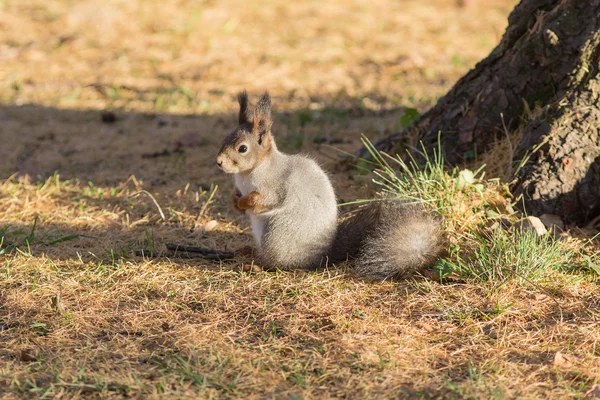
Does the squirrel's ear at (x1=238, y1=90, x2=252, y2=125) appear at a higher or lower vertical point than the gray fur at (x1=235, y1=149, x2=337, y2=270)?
higher

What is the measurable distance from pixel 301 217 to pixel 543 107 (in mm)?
1497

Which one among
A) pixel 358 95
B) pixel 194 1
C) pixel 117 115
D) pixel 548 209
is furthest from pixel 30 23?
pixel 548 209

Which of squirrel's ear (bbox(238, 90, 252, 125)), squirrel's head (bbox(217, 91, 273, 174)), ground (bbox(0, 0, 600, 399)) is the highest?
squirrel's ear (bbox(238, 90, 252, 125))

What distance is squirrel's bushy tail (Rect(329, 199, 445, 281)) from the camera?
314 centimetres

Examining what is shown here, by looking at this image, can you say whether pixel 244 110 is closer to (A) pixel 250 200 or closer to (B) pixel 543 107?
(A) pixel 250 200

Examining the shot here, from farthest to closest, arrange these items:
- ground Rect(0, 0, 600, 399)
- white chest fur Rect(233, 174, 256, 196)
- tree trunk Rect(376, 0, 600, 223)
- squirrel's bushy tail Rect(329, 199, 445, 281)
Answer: tree trunk Rect(376, 0, 600, 223), white chest fur Rect(233, 174, 256, 196), squirrel's bushy tail Rect(329, 199, 445, 281), ground Rect(0, 0, 600, 399)

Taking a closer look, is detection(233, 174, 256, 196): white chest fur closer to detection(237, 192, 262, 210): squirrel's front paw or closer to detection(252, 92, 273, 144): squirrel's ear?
detection(237, 192, 262, 210): squirrel's front paw

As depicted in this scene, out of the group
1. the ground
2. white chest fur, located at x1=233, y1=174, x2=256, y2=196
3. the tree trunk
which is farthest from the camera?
the tree trunk

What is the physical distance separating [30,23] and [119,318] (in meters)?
6.82

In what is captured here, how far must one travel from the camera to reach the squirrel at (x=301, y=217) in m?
3.19

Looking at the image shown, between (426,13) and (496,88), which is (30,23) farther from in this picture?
(496,88)

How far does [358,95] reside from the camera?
661 centimetres

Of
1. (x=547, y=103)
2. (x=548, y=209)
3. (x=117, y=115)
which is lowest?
(x=117, y=115)

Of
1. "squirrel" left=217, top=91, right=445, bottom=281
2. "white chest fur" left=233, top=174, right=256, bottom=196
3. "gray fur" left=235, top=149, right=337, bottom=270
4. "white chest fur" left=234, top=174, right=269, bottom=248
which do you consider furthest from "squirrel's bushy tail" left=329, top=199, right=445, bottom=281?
"white chest fur" left=233, top=174, right=256, bottom=196
